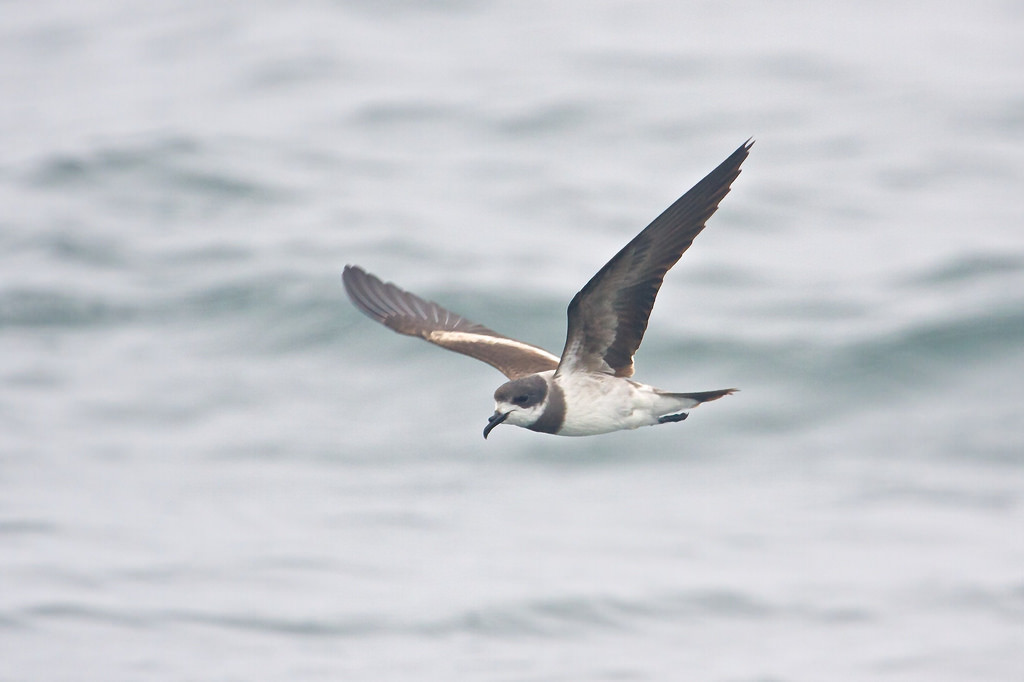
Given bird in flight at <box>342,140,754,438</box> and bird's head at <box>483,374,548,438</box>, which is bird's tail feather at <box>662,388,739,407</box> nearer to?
bird in flight at <box>342,140,754,438</box>

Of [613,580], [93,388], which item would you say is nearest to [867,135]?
[613,580]

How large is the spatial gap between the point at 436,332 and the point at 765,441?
6005 mm

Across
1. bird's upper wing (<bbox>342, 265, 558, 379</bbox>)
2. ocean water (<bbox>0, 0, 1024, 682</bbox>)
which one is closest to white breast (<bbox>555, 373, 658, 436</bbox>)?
bird's upper wing (<bbox>342, 265, 558, 379</bbox>)

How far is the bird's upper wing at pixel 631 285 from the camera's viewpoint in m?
7.42

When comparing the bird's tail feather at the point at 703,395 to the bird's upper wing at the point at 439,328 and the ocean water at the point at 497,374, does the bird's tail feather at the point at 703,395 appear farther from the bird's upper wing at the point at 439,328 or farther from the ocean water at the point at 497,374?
the ocean water at the point at 497,374

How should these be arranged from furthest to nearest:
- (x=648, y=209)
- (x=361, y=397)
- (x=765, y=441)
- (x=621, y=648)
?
(x=648, y=209), (x=361, y=397), (x=765, y=441), (x=621, y=648)

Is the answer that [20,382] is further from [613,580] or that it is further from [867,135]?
[867,135]

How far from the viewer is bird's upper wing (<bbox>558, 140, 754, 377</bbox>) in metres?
7.42

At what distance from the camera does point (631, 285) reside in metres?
7.79

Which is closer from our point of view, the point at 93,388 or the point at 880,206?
the point at 93,388

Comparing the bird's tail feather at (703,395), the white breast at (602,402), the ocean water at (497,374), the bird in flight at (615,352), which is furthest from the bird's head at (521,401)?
the ocean water at (497,374)

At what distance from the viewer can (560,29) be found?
2470 centimetres

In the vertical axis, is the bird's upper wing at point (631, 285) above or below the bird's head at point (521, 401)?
above

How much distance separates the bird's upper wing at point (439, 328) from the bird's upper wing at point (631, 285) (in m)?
1.07
